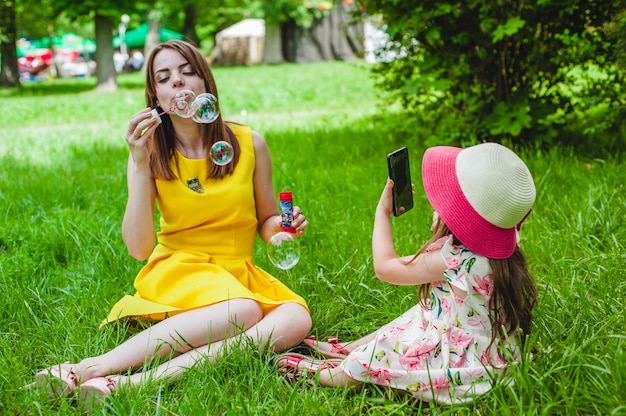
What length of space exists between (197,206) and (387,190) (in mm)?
821

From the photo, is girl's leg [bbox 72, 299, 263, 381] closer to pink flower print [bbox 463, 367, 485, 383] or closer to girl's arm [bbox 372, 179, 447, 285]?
girl's arm [bbox 372, 179, 447, 285]

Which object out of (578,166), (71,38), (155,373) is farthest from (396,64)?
(71,38)

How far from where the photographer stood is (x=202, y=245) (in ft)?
9.30

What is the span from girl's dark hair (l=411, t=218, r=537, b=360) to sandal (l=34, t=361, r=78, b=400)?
1.16 metres

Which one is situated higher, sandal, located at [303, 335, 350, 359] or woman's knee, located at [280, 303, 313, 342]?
woman's knee, located at [280, 303, 313, 342]

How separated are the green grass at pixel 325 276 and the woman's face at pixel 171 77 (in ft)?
2.96

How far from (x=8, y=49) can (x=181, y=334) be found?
19325mm

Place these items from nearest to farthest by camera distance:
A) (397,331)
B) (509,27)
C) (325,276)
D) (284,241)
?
(397,331), (284,241), (325,276), (509,27)

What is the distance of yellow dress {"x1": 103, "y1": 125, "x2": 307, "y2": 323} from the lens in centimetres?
271

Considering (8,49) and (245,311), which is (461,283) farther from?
(8,49)

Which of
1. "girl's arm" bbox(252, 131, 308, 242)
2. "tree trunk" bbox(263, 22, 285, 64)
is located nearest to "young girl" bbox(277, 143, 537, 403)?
"girl's arm" bbox(252, 131, 308, 242)

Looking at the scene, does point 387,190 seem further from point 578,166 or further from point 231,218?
point 578,166

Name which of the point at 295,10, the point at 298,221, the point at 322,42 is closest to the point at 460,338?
the point at 298,221

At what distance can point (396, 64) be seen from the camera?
17.9 feet
